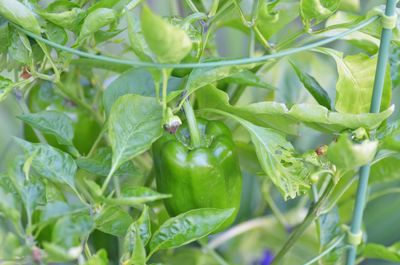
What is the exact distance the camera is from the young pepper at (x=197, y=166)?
0.63m

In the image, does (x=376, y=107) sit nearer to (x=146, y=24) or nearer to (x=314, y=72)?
Result: (x=146, y=24)

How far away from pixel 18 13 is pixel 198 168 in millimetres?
231

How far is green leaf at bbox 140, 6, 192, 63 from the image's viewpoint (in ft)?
1.42

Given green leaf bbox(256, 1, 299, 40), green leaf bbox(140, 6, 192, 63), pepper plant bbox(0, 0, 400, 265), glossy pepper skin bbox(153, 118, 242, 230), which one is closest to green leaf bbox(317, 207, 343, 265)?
pepper plant bbox(0, 0, 400, 265)

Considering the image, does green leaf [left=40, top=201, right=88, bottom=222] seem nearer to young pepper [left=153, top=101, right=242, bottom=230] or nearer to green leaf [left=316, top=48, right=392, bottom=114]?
young pepper [left=153, top=101, right=242, bottom=230]

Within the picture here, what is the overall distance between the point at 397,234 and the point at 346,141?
0.61 m

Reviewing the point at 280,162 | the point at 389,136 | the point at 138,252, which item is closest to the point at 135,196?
the point at 138,252

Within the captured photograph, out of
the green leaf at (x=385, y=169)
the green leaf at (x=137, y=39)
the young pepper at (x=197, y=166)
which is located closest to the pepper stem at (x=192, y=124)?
the young pepper at (x=197, y=166)

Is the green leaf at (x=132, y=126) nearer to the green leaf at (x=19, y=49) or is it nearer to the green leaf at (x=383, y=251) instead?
the green leaf at (x=19, y=49)

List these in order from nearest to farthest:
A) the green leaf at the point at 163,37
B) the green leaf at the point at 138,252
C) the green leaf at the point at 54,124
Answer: the green leaf at the point at 163,37, the green leaf at the point at 138,252, the green leaf at the point at 54,124

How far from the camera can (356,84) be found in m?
0.64

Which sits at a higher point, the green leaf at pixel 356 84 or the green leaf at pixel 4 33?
the green leaf at pixel 4 33

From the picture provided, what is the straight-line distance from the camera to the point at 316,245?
102cm

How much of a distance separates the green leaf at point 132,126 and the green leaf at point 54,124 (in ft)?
0.41
